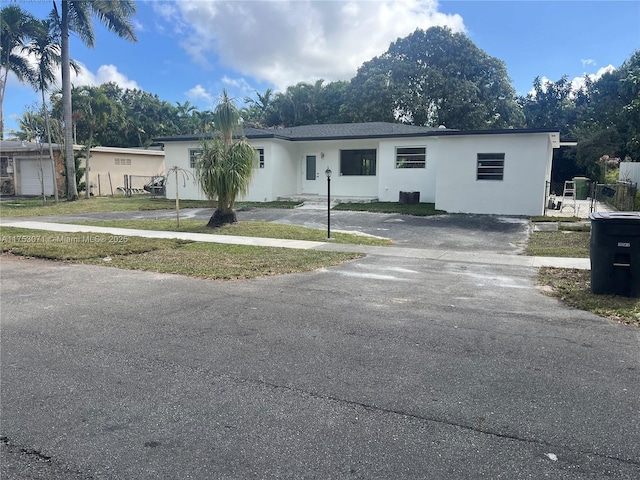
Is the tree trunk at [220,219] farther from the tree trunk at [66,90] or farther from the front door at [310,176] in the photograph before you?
the tree trunk at [66,90]

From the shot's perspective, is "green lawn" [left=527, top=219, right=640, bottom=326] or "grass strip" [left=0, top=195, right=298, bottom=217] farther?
"grass strip" [left=0, top=195, right=298, bottom=217]

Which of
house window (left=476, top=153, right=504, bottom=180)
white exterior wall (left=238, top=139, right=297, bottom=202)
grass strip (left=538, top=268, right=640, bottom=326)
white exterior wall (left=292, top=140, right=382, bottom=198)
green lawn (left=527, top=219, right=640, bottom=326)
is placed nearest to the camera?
grass strip (left=538, top=268, right=640, bottom=326)

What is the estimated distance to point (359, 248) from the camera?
11.3 m

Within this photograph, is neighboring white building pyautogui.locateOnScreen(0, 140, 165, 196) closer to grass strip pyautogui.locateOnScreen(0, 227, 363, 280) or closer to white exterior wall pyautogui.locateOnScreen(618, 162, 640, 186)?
grass strip pyautogui.locateOnScreen(0, 227, 363, 280)

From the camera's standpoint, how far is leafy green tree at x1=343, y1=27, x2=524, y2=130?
3684cm

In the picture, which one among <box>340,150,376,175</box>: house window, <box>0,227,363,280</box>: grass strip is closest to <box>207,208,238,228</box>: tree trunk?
<box>0,227,363,280</box>: grass strip

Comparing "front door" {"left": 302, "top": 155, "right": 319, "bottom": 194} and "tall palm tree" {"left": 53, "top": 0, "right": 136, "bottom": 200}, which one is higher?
"tall palm tree" {"left": 53, "top": 0, "right": 136, "bottom": 200}

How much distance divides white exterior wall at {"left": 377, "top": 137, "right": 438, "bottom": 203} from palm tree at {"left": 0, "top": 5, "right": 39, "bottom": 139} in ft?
64.7

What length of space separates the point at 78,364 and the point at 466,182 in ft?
56.2

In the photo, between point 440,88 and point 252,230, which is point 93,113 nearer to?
point 252,230

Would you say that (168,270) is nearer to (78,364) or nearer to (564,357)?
(78,364)

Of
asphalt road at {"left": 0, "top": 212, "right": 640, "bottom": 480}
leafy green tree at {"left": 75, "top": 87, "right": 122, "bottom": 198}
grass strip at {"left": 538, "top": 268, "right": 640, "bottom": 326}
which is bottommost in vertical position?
asphalt road at {"left": 0, "top": 212, "right": 640, "bottom": 480}

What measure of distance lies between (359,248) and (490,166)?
388 inches

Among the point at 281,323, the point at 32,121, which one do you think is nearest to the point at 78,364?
the point at 281,323
